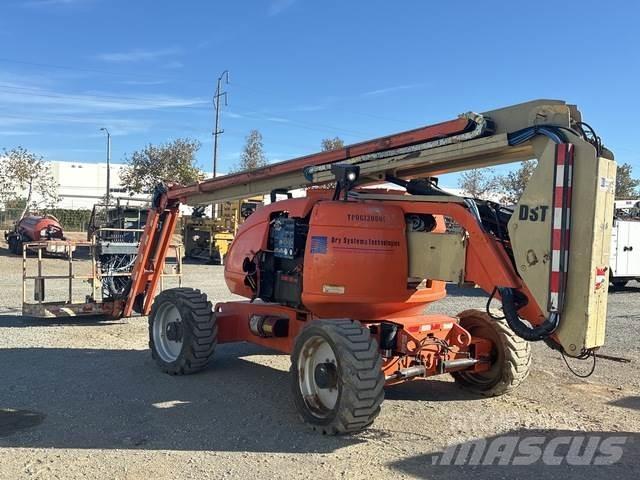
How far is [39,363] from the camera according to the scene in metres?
8.33

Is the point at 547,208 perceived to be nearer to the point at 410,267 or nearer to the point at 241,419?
the point at 410,267

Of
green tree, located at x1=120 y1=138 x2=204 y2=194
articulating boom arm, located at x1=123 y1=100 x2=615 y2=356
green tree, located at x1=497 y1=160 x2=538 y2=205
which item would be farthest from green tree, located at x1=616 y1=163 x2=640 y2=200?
articulating boom arm, located at x1=123 y1=100 x2=615 y2=356

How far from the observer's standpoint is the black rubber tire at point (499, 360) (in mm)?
6766

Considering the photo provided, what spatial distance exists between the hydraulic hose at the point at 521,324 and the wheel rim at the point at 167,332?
4283 mm

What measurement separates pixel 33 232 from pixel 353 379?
1015 inches

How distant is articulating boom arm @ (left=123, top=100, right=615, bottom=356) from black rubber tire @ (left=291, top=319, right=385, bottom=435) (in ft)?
3.94

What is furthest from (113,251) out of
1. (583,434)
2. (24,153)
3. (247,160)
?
(247,160)

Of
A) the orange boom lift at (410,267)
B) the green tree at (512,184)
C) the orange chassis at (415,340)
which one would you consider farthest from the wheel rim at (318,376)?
the green tree at (512,184)

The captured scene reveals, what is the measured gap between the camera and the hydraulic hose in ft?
16.3

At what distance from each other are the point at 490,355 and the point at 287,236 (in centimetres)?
260

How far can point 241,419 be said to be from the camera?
609 cm

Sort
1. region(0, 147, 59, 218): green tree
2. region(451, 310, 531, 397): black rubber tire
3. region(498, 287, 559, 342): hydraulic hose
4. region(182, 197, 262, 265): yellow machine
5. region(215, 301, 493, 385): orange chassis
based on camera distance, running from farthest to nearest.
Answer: region(0, 147, 59, 218): green tree < region(182, 197, 262, 265): yellow machine < region(451, 310, 531, 397): black rubber tire < region(215, 301, 493, 385): orange chassis < region(498, 287, 559, 342): hydraulic hose

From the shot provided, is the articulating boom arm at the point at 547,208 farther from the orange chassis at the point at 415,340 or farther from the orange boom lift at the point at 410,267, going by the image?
the orange chassis at the point at 415,340

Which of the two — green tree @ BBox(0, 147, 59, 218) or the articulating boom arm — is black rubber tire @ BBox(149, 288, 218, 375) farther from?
green tree @ BBox(0, 147, 59, 218)
